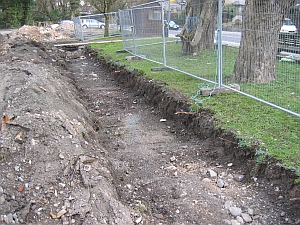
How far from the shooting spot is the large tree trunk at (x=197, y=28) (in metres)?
7.22

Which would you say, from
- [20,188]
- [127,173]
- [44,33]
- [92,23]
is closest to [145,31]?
[127,173]

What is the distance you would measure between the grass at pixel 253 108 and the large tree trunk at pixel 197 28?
0.23 meters

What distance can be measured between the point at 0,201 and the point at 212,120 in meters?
3.18

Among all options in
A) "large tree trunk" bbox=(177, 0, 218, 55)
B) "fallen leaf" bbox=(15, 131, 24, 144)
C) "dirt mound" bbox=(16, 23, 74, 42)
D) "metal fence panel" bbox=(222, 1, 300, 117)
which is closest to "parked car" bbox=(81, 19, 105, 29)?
"dirt mound" bbox=(16, 23, 74, 42)

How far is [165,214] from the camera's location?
11.2ft

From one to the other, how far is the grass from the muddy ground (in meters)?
0.21

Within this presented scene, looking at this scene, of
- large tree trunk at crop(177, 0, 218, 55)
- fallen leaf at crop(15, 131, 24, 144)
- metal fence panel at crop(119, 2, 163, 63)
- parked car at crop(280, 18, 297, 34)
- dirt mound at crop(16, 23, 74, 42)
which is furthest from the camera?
dirt mound at crop(16, 23, 74, 42)

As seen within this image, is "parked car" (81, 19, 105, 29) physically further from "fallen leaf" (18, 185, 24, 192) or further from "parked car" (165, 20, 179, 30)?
"fallen leaf" (18, 185, 24, 192)

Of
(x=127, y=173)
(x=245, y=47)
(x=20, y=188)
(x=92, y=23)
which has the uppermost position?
(x=92, y=23)

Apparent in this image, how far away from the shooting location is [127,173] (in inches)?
170

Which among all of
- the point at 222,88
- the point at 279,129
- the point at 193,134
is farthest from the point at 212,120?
the point at 222,88

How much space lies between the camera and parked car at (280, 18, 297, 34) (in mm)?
4867

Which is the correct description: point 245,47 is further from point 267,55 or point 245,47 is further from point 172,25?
point 172,25

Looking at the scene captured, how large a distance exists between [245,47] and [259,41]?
28 centimetres
